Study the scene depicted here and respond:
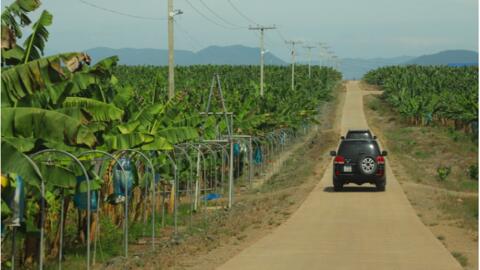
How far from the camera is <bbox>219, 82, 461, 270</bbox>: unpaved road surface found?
15.1m

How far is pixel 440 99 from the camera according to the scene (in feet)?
240

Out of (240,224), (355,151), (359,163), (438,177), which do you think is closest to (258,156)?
(438,177)

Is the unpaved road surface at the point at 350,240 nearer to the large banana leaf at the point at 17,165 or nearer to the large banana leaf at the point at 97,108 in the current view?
the large banana leaf at the point at 97,108

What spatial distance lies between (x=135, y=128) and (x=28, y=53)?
5.17 meters

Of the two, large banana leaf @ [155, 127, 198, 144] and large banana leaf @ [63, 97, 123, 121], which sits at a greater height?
large banana leaf @ [63, 97, 123, 121]

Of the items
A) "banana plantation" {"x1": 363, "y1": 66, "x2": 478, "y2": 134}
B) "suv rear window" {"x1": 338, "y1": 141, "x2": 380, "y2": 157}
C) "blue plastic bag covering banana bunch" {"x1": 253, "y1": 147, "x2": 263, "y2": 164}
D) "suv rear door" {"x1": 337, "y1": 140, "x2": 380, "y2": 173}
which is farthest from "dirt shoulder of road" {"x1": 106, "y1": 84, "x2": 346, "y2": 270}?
"banana plantation" {"x1": 363, "y1": 66, "x2": 478, "y2": 134}

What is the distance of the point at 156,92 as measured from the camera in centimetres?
2512

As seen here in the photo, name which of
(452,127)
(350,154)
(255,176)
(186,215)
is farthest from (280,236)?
(452,127)

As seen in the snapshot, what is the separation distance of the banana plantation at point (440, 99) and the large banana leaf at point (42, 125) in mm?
46012

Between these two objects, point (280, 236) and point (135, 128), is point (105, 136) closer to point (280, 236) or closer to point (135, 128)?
point (135, 128)

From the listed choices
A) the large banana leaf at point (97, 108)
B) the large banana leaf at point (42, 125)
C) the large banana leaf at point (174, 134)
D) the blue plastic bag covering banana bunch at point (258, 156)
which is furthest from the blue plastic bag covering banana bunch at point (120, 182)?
the blue plastic bag covering banana bunch at point (258, 156)

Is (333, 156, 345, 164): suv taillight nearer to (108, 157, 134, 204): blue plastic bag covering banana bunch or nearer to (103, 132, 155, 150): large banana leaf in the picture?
(103, 132, 155, 150): large banana leaf

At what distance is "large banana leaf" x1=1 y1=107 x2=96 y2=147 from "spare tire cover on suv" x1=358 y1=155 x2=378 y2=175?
1767 cm

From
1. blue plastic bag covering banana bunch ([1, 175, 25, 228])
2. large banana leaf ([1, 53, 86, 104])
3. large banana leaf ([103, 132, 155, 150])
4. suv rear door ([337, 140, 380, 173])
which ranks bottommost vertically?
suv rear door ([337, 140, 380, 173])
